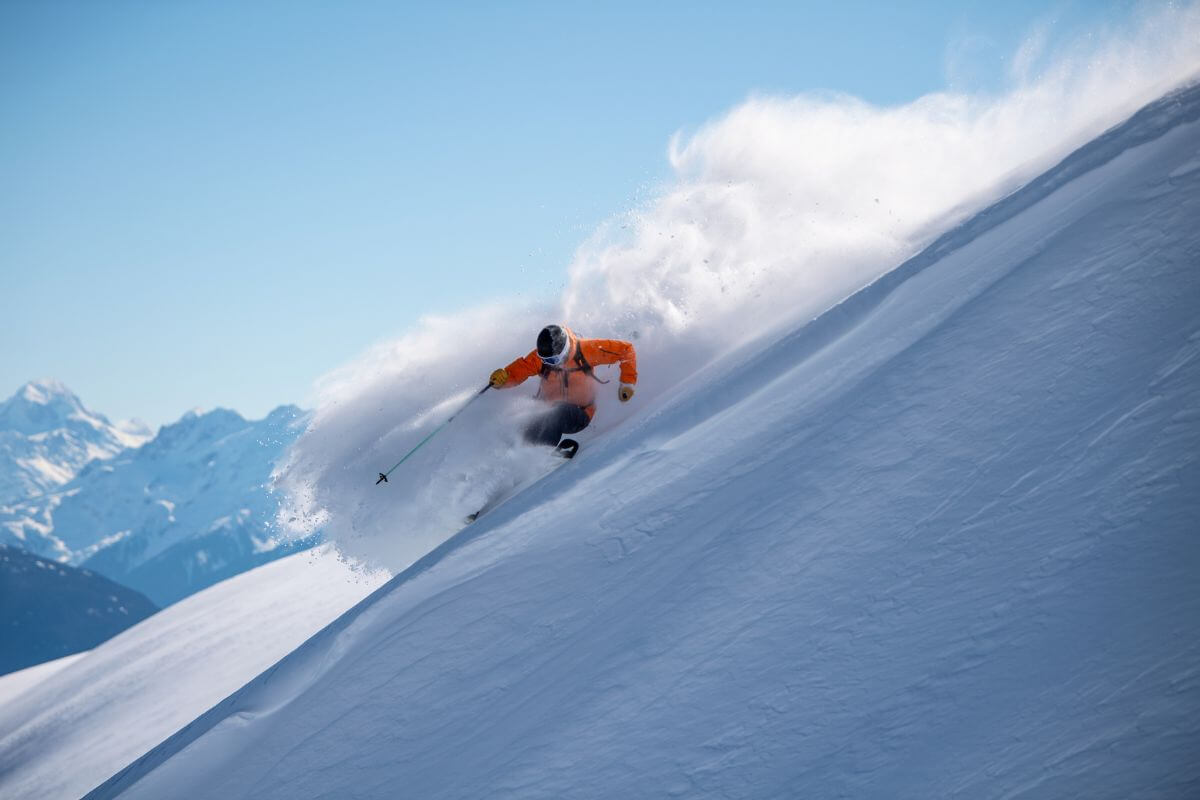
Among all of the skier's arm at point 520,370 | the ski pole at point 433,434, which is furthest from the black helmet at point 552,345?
the ski pole at point 433,434

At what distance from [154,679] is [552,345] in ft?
25.3

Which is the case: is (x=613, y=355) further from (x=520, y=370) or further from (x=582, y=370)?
(x=520, y=370)

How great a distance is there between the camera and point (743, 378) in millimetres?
6355

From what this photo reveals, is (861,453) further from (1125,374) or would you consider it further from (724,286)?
(724,286)

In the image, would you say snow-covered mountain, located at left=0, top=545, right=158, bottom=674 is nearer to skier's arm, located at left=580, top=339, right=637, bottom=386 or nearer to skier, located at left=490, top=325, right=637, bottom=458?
skier, located at left=490, top=325, right=637, bottom=458

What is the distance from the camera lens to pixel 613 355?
785 centimetres

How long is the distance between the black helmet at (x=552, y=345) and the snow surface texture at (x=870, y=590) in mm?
Answer: 1774

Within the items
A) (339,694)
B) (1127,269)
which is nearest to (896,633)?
(1127,269)

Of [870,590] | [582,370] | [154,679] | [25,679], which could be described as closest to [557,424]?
[582,370]

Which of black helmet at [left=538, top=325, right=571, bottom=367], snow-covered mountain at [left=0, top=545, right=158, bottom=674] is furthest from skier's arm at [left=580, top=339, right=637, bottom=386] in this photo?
snow-covered mountain at [left=0, top=545, right=158, bottom=674]

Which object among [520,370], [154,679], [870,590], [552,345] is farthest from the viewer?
[154,679]

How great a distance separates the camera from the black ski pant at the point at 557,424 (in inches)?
311

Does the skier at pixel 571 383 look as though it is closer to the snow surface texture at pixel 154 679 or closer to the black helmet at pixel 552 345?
the black helmet at pixel 552 345

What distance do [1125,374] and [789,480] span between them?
1.68 metres
